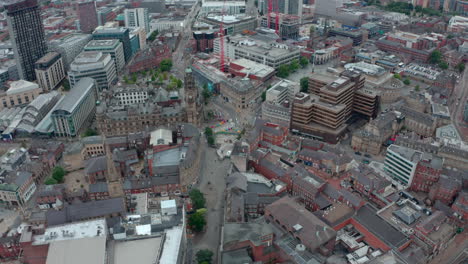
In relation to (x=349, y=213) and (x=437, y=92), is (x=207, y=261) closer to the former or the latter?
(x=349, y=213)

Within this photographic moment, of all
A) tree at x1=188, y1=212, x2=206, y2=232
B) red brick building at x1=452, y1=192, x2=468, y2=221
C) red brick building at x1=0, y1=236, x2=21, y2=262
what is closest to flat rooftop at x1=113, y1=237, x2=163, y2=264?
tree at x1=188, y1=212, x2=206, y2=232

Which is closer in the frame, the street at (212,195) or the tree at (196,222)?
the street at (212,195)

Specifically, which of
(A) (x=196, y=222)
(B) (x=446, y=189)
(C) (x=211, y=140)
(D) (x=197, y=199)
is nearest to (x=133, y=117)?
(C) (x=211, y=140)

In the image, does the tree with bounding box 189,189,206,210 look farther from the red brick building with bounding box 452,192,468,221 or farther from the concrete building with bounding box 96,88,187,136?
the red brick building with bounding box 452,192,468,221

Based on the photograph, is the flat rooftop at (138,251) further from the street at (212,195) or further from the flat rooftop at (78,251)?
the street at (212,195)

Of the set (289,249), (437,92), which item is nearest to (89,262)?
(289,249)

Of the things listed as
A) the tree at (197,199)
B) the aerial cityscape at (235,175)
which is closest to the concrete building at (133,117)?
the aerial cityscape at (235,175)
